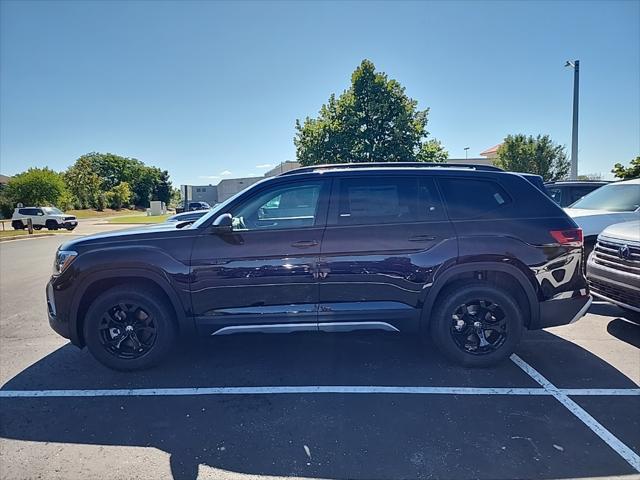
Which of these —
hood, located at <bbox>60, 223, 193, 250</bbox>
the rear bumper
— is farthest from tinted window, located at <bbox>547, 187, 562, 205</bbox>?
hood, located at <bbox>60, 223, 193, 250</bbox>

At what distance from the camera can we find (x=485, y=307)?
12.4 ft

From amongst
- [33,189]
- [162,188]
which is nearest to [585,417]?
[33,189]

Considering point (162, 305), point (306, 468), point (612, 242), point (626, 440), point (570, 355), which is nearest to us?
point (306, 468)

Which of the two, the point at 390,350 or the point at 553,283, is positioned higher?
the point at 553,283

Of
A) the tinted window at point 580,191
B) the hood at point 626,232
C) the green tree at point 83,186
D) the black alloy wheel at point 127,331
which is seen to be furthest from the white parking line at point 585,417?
the green tree at point 83,186

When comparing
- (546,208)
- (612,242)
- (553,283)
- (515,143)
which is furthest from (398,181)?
(515,143)

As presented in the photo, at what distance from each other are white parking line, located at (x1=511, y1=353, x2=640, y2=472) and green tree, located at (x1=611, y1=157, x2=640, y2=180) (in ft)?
55.4

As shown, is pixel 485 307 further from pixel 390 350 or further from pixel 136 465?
pixel 136 465

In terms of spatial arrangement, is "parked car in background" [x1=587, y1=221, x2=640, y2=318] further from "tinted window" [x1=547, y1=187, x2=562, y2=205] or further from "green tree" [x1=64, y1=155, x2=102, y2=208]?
"green tree" [x1=64, y1=155, x2=102, y2=208]

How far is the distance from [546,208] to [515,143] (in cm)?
3006

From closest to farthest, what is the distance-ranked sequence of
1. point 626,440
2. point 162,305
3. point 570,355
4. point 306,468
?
point 306,468
point 626,440
point 162,305
point 570,355

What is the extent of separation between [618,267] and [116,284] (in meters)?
5.49

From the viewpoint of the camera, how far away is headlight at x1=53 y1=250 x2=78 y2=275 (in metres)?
3.70

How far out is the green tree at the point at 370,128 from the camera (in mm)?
20469
